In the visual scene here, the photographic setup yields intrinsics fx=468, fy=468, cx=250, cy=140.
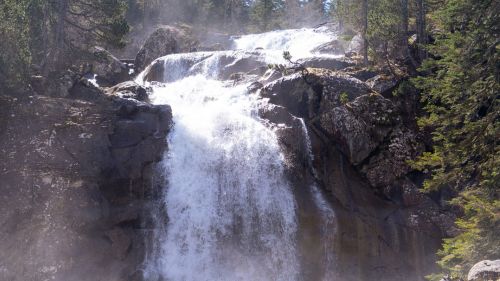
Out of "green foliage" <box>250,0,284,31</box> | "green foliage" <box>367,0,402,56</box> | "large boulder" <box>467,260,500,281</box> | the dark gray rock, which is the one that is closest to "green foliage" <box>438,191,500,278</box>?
"large boulder" <box>467,260,500,281</box>

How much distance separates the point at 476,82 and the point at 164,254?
13.4 m

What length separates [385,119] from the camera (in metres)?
23.7

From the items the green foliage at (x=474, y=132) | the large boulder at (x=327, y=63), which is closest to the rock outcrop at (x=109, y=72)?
the large boulder at (x=327, y=63)

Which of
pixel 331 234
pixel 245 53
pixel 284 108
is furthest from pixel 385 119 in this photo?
pixel 245 53

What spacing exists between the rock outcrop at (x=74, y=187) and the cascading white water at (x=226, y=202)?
1184 mm

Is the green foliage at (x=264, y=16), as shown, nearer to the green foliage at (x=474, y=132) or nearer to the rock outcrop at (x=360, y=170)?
the rock outcrop at (x=360, y=170)

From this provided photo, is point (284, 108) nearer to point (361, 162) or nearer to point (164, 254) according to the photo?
point (361, 162)

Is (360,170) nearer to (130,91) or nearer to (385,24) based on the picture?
(385,24)

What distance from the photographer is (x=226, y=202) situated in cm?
2083

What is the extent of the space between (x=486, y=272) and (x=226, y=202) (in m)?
12.8

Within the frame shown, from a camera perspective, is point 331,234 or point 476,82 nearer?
point 476,82

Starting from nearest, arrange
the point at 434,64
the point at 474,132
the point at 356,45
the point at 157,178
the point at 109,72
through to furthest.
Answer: the point at 474,132 → the point at 434,64 → the point at 157,178 → the point at 109,72 → the point at 356,45

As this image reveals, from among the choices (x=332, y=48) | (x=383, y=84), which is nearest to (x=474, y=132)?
(x=383, y=84)

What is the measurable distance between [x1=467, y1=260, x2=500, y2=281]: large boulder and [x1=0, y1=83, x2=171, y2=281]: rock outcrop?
43.7 ft
